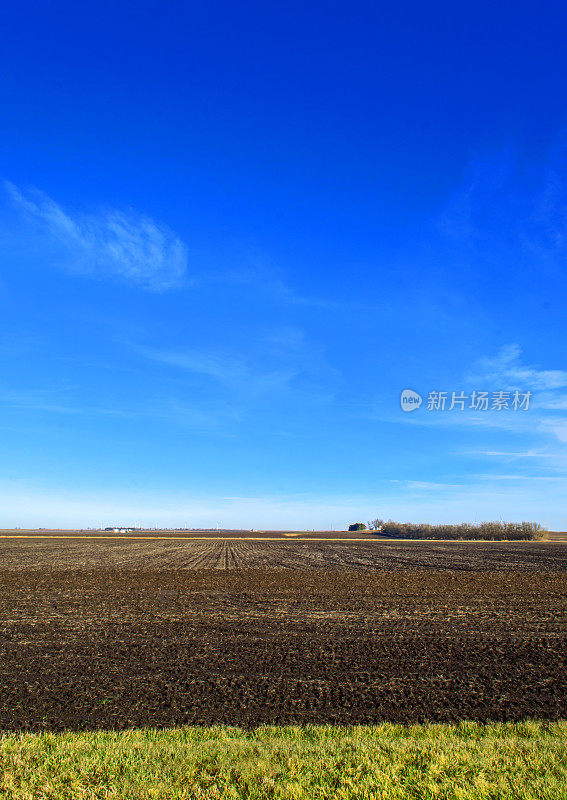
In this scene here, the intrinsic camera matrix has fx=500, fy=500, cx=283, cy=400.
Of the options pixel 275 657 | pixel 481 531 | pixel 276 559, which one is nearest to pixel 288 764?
pixel 275 657

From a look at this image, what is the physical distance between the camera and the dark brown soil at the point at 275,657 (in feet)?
23.1

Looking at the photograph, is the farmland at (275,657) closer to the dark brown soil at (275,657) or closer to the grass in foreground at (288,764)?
the dark brown soil at (275,657)

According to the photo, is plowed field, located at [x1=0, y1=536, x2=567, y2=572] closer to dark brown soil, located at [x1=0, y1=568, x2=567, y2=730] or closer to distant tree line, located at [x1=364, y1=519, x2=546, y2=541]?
dark brown soil, located at [x1=0, y1=568, x2=567, y2=730]

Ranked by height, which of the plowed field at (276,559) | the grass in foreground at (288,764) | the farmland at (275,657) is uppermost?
the grass in foreground at (288,764)

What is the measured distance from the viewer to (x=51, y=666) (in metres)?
8.99

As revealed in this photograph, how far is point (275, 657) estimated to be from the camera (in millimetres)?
9688

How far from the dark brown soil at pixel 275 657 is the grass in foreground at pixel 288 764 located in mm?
620

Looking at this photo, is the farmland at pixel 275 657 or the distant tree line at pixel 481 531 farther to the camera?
the distant tree line at pixel 481 531

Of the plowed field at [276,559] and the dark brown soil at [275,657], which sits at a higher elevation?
the dark brown soil at [275,657]

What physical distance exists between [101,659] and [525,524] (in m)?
98.9

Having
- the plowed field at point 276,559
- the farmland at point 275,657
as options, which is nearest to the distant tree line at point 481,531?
the plowed field at point 276,559

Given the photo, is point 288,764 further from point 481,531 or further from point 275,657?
point 481,531

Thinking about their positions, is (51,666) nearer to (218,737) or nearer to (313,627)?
(218,737)

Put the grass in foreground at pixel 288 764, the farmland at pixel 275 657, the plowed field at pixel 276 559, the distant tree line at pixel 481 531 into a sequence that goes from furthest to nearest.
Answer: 1. the distant tree line at pixel 481 531
2. the plowed field at pixel 276 559
3. the farmland at pixel 275 657
4. the grass in foreground at pixel 288 764
